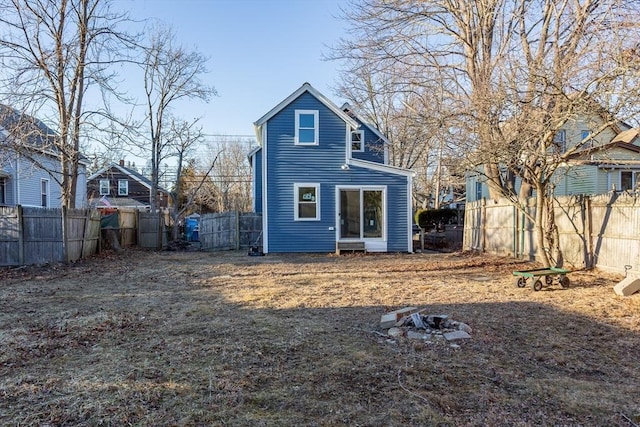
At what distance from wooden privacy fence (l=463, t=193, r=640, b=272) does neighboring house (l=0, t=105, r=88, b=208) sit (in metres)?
13.1

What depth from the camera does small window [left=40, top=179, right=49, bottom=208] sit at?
2049 cm

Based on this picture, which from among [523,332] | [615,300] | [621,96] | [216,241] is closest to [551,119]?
[621,96]

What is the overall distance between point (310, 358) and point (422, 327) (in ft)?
5.27

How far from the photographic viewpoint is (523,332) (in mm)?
5082

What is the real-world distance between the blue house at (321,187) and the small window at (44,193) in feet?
42.4

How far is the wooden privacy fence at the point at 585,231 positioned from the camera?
849cm

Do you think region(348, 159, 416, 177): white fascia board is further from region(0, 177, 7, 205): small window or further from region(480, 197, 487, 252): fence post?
region(0, 177, 7, 205): small window

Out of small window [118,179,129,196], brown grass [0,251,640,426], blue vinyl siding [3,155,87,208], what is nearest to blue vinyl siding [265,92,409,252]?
brown grass [0,251,640,426]

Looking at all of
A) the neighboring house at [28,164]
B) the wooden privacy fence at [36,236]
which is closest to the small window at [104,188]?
the neighboring house at [28,164]

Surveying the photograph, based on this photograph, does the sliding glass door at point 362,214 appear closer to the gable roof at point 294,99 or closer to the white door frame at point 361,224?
the white door frame at point 361,224

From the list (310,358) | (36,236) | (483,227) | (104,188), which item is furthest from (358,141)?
(104,188)

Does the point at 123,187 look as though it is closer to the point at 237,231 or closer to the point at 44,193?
the point at 44,193

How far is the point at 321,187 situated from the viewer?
14.8 m

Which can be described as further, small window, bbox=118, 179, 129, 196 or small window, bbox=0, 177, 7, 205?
small window, bbox=118, 179, 129, 196
